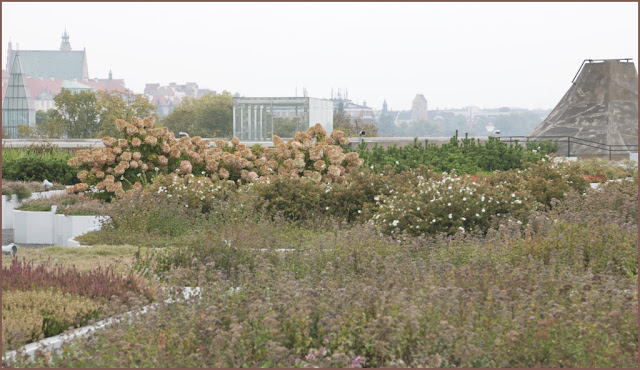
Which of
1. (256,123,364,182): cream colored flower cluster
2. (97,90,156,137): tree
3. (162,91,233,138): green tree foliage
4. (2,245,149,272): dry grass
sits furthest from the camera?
(162,91,233,138): green tree foliage

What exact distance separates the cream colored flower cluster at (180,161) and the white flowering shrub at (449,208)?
3580 millimetres

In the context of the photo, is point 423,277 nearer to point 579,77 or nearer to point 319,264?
point 319,264

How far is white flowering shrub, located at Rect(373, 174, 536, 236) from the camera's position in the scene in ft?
31.2

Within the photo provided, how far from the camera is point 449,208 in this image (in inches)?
377

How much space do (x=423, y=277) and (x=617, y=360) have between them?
1890mm

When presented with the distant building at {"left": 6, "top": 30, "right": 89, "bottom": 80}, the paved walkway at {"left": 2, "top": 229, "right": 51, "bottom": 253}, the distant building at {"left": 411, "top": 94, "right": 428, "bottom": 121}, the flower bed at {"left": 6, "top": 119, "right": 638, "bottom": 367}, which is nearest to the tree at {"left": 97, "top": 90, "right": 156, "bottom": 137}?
the paved walkway at {"left": 2, "top": 229, "right": 51, "bottom": 253}

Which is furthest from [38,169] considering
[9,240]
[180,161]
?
[9,240]

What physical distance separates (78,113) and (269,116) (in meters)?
27.0

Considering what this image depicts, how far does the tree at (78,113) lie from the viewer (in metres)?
55.2

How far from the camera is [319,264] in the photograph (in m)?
7.28

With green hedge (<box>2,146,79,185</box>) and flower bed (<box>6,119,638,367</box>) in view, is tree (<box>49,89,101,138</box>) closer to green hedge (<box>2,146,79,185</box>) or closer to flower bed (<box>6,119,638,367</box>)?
green hedge (<box>2,146,79,185</box>)

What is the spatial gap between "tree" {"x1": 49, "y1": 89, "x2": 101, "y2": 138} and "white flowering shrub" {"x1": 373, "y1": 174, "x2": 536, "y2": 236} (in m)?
48.4

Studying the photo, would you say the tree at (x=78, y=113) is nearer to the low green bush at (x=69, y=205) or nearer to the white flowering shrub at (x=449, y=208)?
the low green bush at (x=69, y=205)

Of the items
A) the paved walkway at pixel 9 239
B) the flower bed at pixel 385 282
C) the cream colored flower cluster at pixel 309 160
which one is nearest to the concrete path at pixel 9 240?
the paved walkway at pixel 9 239
